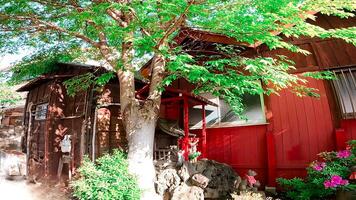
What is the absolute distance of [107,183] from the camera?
675 cm

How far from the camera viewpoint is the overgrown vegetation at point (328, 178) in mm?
6480

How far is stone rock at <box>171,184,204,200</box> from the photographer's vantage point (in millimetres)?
7285

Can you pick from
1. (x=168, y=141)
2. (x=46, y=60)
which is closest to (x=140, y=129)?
(x=168, y=141)

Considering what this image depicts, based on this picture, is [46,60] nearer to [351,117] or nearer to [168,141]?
[168,141]

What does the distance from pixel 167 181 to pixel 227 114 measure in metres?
3.46

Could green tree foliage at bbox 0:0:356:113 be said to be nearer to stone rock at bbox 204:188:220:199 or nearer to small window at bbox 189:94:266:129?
small window at bbox 189:94:266:129

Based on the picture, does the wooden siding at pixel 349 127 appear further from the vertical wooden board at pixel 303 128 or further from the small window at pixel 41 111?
the small window at pixel 41 111

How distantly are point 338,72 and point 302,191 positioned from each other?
3690 millimetres

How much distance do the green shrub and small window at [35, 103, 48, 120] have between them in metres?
6.89

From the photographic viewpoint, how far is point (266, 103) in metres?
9.16

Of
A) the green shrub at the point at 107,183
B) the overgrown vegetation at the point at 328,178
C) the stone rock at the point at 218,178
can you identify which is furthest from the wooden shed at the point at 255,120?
the green shrub at the point at 107,183

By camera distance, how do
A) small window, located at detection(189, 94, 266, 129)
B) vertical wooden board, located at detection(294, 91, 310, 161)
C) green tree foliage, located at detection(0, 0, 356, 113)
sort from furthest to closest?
small window, located at detection(189, 94, 266, 129), vertical wooden board, located at detection(294, 91, 310, 161), green tree foliage, located at detection(0, 0, 356, 113)

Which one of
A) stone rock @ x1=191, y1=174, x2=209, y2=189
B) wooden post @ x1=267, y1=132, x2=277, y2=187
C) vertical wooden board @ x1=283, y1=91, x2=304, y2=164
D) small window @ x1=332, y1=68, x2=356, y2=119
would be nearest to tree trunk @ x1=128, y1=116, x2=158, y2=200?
stone rock @ x1=191, y1=174, x2=209, y2=189

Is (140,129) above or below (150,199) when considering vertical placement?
above
